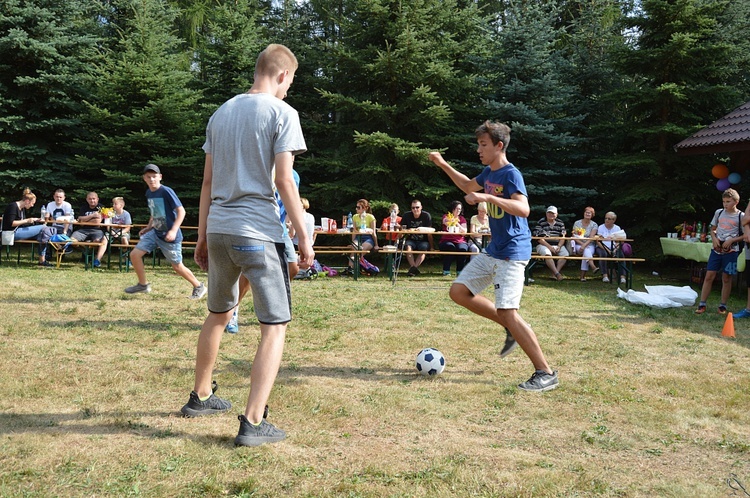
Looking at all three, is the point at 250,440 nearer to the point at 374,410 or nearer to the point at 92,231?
the point at 374,410

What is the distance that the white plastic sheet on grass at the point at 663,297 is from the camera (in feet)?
32.0

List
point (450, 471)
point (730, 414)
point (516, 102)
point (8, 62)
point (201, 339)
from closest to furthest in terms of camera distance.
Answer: point (450, 471) → point (201, 339) → point (730, 414) → point (516, 102) → point (8, 62)

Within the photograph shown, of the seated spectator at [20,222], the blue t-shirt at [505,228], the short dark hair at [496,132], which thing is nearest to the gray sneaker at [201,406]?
the blue t-shirt at [505,228]

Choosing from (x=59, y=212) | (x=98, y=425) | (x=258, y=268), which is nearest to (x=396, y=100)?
(x=59, y=212)

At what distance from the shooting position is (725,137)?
12.6 m

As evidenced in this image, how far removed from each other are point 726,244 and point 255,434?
7.86m

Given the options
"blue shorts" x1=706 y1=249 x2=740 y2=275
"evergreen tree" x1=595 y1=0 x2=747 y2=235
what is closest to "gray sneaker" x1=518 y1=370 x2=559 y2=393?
"blue shorts" x1=706 y1=249 x2=740 y2=275

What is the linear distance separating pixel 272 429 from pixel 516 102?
14051 millimetres

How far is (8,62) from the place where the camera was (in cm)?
1803

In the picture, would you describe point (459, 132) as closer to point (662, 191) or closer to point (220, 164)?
point (662, 191)

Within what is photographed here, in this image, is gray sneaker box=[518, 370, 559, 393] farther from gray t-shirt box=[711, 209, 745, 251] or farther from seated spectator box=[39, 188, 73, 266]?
seated spectator box=[39, 188, 73, 266]

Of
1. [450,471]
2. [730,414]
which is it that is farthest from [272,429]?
[730,414]

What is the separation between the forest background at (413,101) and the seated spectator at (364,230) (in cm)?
206

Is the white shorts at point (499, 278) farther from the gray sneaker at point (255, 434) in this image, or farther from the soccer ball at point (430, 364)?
the gray sneaker at point (255, 434)
